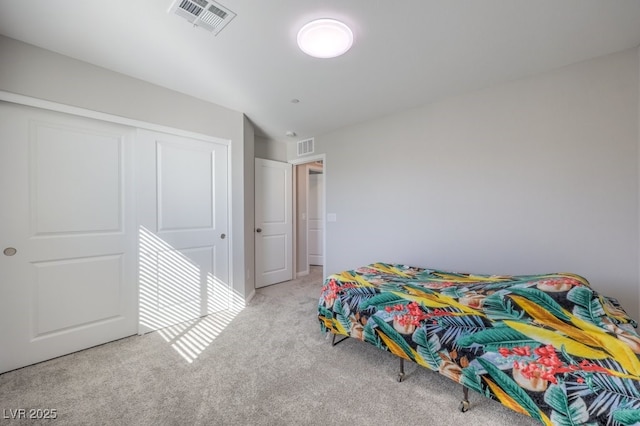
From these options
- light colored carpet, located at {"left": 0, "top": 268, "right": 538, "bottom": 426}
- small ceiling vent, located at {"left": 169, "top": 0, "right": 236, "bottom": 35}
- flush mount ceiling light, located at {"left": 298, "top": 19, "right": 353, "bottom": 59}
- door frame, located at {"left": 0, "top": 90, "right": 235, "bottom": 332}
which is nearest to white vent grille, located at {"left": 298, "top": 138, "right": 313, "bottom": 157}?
door frame, located at {"left": 0, "top": 90, "right": 235, "bottom": 332}

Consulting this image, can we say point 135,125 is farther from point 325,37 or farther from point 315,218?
point 315,218

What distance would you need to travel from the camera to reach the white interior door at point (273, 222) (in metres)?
4.09

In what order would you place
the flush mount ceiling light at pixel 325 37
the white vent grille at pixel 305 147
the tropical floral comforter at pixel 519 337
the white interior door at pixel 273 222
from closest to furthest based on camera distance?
the tropical floral comforter at pixel 519 337, the flush mount ceiling light at pixel 325 37, the white interior door at pixel 273 222, the white vent grille at pixel 305 147

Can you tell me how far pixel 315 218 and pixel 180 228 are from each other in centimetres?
346

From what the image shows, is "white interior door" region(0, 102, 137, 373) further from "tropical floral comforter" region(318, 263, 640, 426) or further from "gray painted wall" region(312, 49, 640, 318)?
"gray painted wall" region(312, 49, 640, 318)

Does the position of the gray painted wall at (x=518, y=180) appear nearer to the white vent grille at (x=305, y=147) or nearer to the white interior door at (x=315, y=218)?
the white vent grille at (x=305, y=147)

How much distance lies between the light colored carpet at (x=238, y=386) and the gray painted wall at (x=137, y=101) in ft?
3.73

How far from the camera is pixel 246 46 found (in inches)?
76.2

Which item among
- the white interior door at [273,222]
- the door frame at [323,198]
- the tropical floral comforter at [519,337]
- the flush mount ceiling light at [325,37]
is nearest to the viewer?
A: the tropical floral comforter at [519,337]

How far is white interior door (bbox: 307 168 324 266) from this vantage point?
19.2ft

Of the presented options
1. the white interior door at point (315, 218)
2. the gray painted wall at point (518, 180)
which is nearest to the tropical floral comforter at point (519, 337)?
the gray painted wall at point (518, 180)

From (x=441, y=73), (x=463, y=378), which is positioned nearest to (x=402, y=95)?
(x=441, y=73)

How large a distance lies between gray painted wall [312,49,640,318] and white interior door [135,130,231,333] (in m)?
1.89

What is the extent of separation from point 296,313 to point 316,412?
153cm
